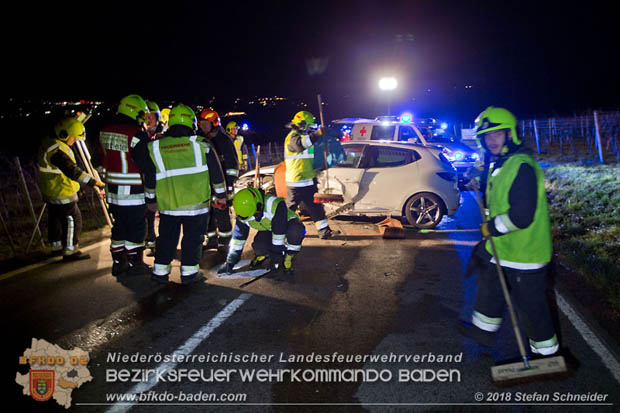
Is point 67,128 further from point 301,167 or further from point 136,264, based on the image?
point 301,167

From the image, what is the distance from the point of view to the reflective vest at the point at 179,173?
15.2 ft

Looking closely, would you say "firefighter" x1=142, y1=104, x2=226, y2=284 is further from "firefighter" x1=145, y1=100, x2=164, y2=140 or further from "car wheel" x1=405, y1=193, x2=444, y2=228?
"car wheel" x1=405, y1=193, x2=444, y2=228

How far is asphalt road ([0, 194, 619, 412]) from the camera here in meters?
2.85

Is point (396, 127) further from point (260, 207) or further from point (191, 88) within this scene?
point (191, 88)

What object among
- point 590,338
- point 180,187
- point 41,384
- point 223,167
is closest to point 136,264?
point 180,187

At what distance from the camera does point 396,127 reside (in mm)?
12375

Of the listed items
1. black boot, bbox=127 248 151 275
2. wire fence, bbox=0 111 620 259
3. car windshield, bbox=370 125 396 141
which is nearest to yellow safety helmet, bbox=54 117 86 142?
wire fence, bbox=0 111 620 259

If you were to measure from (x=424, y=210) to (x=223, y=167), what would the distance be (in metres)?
3.63

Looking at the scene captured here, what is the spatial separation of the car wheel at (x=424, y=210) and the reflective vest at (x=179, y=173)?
4.07 m

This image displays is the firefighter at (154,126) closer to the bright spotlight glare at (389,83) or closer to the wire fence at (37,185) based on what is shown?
the wire fence at (37,185)

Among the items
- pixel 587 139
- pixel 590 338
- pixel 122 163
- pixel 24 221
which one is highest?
pixel 122 163

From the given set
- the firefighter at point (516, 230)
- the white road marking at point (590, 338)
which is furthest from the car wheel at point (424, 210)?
the firefighter at point (516, 230)

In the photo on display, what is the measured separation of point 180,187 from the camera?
185 inches

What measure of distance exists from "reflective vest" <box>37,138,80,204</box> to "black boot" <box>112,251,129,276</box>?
1.22 m
